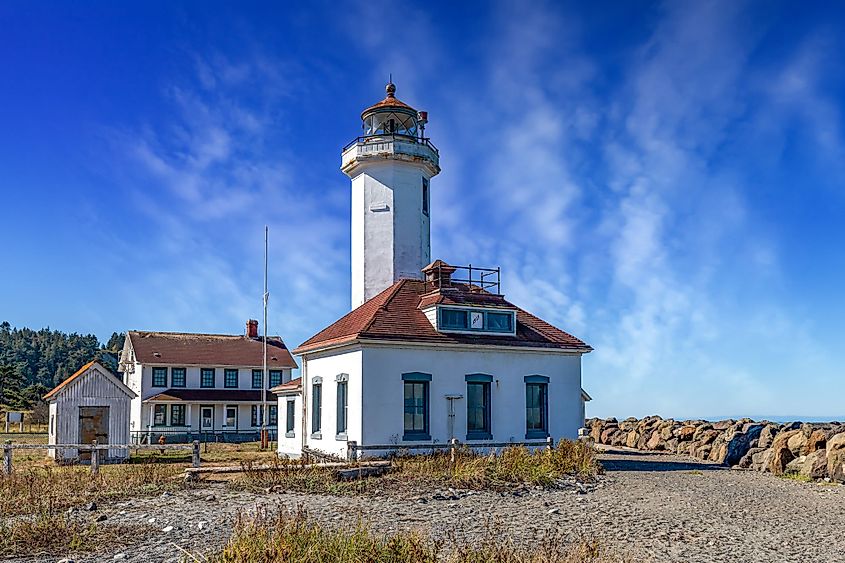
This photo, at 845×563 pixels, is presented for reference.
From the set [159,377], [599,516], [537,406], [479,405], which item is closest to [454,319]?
[479,405]

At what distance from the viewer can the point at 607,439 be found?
129ft

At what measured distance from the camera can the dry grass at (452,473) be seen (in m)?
17.2

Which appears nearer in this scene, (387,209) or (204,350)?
(387,209)

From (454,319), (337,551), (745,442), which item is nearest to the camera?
(337,551)

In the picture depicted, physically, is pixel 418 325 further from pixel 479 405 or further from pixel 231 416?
pixel 231 416

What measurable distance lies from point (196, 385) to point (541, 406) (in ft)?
80.3

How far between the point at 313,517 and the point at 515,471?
6608 mm

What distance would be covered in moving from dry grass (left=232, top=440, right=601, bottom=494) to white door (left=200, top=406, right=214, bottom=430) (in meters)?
24.3

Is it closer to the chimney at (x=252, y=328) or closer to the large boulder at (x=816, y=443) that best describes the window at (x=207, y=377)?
the chimney at (x=252, y=328)

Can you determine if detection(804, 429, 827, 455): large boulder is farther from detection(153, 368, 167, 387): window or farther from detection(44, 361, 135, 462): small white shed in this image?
detection(153, 368, 167, 387): window

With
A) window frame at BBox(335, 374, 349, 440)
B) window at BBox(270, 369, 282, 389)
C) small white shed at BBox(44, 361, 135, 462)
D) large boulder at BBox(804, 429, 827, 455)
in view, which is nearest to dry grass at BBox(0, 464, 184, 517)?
window frame at BBox(335, 374, 349, 440)

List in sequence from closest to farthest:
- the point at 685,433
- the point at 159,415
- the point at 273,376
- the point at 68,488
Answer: the point at 68,488
the point at 685,433
the point at 159,415
the point at 273,376

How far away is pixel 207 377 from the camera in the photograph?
144ft

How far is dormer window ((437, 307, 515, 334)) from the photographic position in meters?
23.9
